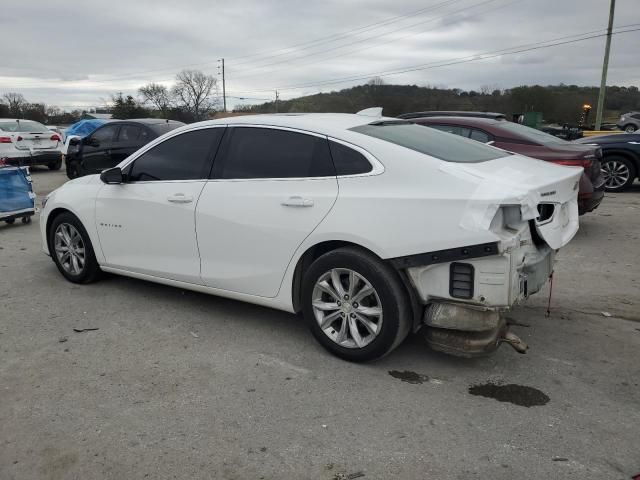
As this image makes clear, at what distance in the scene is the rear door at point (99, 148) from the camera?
11475 mm

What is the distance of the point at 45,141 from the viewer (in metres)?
16.0

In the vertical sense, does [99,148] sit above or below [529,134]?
below

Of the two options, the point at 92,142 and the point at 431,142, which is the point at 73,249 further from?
the point at 92,142

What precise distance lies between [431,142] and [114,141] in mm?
9252

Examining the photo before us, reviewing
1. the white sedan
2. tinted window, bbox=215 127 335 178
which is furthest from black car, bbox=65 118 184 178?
tinted window, bbox=215 127 335 178

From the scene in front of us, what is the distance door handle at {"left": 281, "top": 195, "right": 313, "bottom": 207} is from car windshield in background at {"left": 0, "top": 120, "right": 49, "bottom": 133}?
14451mm

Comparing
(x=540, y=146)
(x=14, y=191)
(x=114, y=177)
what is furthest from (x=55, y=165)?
(x=540, y=146)

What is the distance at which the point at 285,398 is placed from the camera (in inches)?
126

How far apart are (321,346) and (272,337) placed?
1.47ft

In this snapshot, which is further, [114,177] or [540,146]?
[540,146]

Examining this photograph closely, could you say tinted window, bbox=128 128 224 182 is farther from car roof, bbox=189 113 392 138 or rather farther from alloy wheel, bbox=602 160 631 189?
alloy wheel, bbox=602 160 631 189

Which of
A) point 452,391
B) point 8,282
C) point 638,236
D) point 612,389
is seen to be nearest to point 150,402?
point 452,391

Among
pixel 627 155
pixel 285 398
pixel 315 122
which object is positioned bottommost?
pixel 285 398

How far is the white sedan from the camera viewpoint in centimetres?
313
